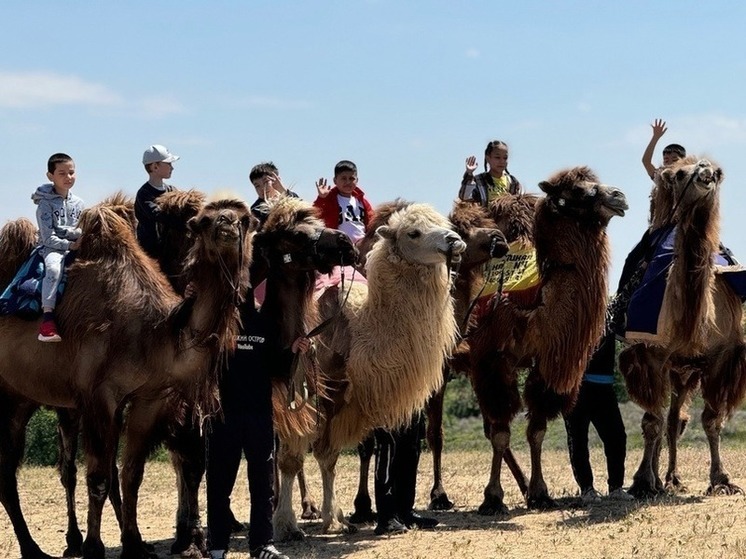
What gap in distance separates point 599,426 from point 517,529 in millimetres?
2193

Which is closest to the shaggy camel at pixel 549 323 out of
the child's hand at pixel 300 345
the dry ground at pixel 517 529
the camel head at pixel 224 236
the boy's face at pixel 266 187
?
the dry ground at pixel 517 529

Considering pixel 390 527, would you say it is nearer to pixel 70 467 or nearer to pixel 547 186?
pixel 70 467

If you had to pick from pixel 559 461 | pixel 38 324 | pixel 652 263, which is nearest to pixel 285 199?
pixel 38 324

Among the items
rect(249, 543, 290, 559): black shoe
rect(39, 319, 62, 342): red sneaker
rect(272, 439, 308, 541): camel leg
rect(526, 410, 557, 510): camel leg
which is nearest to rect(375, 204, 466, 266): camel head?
rect(272, 439, 308, 541): camel leg

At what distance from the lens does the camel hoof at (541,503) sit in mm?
10867

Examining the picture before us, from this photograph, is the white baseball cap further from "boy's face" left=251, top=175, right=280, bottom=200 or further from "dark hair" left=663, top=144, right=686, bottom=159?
"dark hair" left=663, top=144, right=686, bottom=159

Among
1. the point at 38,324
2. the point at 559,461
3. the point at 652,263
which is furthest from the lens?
the point at 559,461

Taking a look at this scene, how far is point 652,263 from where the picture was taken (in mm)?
10984

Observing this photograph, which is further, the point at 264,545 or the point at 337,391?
the point at 337,391

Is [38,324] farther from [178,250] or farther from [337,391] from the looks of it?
[337,391]

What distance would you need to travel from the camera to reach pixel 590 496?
11.2 meters

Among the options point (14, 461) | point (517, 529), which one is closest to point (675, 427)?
point (517, 529)

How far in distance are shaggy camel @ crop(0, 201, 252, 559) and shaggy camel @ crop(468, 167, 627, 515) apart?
3289mm

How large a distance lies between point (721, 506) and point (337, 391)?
3.23 m
